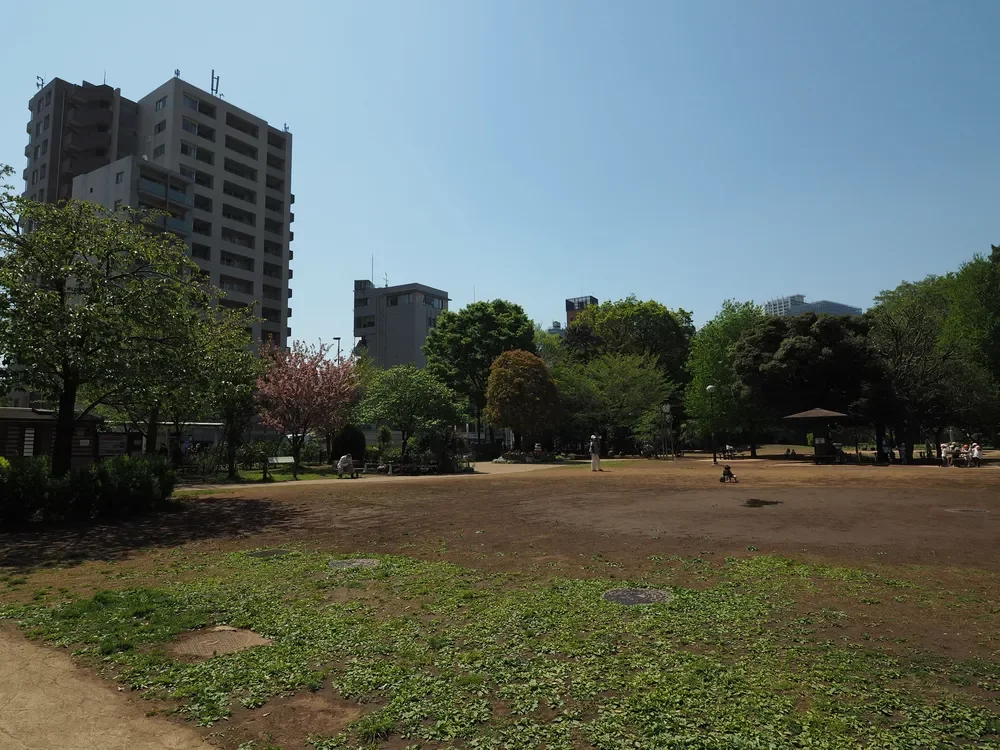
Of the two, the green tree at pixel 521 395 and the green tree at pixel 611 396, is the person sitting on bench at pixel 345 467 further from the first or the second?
the green tree at pixel 611 396

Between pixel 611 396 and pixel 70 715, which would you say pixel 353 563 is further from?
pixel 611 396

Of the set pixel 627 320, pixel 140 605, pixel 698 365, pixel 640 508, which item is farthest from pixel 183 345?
pixel 627 320

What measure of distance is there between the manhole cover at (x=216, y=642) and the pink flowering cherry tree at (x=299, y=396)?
77.7 ft

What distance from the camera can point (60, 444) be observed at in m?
14.0

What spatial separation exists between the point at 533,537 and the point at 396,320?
81.9 metres

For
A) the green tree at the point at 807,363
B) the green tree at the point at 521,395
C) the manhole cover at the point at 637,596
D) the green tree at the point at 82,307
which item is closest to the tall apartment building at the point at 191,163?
the green tree at the point at 521,395

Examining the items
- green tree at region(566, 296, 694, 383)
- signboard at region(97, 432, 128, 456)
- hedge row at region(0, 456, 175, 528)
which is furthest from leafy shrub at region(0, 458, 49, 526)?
green tree at region(566, 296, 694, 383)

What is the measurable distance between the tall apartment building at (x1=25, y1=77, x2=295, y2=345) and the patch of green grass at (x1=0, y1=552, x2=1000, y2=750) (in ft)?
205

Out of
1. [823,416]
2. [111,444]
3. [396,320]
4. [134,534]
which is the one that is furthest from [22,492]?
[396,320]

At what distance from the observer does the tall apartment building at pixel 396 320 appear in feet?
291

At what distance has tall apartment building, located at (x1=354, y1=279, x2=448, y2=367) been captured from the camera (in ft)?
291

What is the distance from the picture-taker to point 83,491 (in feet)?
43.1

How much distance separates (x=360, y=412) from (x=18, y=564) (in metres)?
26.8

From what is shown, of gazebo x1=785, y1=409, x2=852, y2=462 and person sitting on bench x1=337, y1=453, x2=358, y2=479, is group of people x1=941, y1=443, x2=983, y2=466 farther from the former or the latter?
person sitting on bench x1=337, y1=453, x2=358, y2=479
